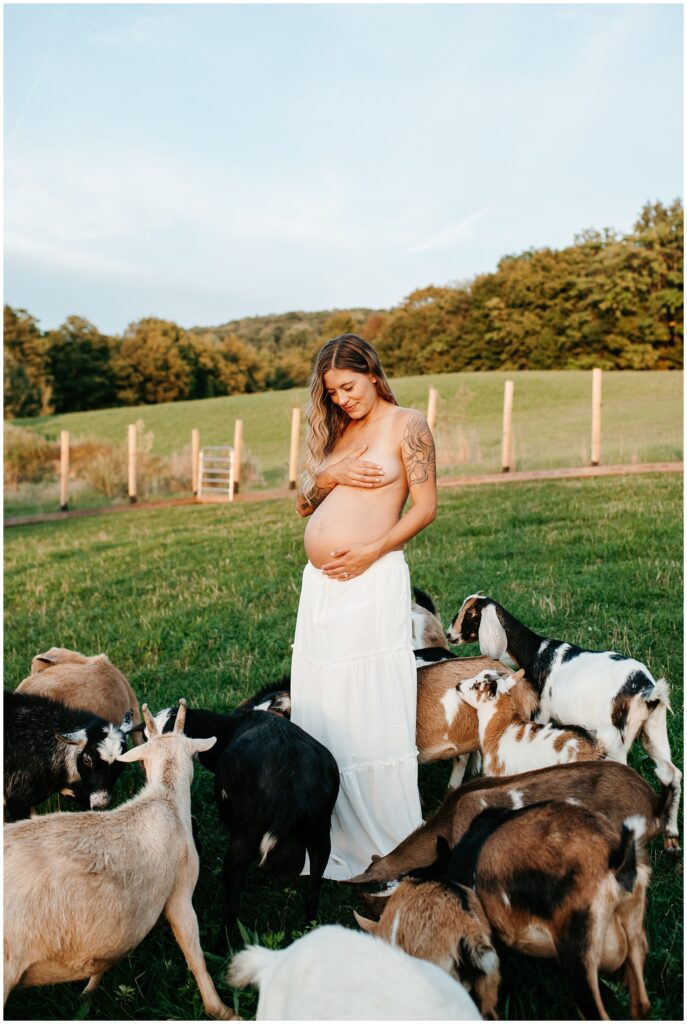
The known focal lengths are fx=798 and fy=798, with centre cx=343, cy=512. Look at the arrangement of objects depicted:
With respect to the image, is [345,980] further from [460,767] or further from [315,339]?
[315,339]

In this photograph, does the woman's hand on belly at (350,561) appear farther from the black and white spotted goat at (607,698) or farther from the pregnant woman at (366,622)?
the black and white spotted goat at (607,698)

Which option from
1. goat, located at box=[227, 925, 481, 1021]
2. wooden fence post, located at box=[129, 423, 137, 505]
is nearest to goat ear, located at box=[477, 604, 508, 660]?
goat, located at box=[227, 925, 481, 1021]

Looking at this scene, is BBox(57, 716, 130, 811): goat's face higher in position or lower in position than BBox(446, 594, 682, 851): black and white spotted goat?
lower

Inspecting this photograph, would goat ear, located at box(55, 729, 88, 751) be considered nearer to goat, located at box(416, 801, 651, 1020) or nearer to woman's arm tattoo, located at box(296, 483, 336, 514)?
woman's arm tattoo, located at box(296, 483, 336, 514)

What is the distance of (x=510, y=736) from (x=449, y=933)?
5.28ft

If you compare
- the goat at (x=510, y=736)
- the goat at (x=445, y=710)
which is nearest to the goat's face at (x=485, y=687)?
the goat at (x=510, y=736)

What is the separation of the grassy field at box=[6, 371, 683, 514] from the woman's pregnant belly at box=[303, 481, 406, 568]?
58.4 feet

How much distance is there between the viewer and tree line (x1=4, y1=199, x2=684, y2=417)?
48188mm

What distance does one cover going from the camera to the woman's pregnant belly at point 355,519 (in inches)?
171

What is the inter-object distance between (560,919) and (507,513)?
36.6ft

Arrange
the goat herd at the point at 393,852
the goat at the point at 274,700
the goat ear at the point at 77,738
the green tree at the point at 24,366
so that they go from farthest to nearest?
the green tree at the point at 24,366
the goat at the point at 274,700
the goat ear at the point at 77,738
the goat herd at the point at 393,852

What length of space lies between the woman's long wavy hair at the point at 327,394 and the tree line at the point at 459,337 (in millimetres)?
46006

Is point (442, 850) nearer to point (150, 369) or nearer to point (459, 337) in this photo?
point (459, 337)

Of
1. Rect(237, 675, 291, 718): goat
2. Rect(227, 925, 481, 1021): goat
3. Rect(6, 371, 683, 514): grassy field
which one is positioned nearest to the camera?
→ Rect(227, 925, 481, 1021): goat
